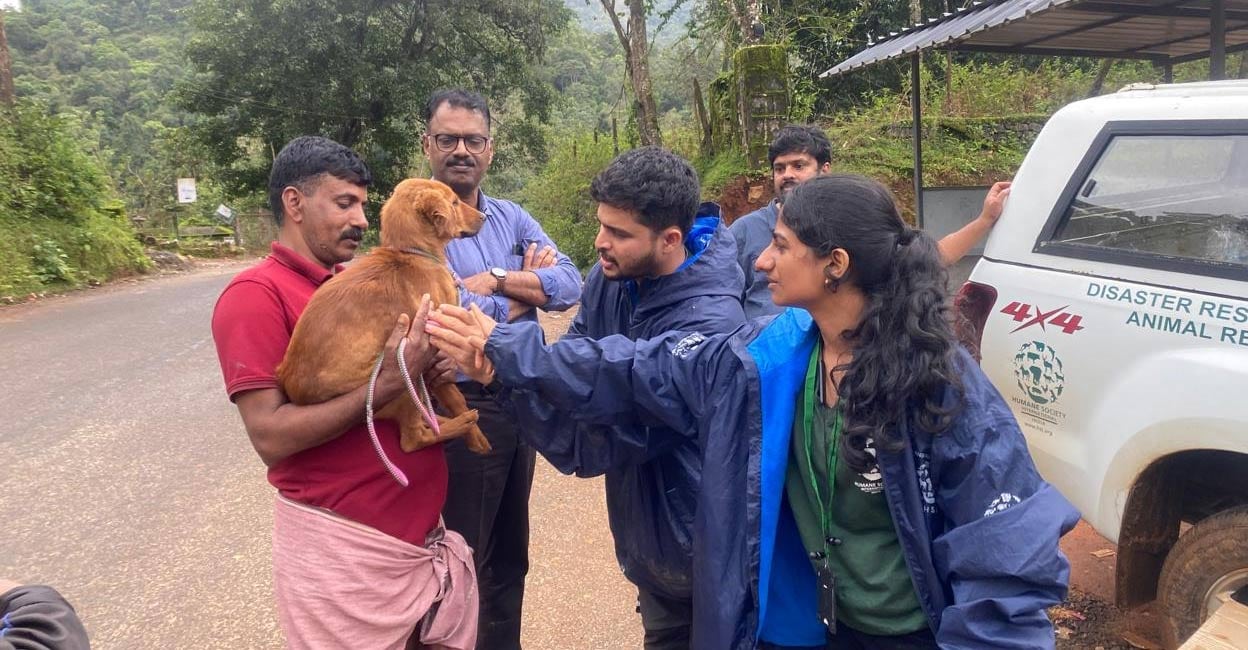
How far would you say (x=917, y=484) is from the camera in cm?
155

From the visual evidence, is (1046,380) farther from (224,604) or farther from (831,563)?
(224,604)

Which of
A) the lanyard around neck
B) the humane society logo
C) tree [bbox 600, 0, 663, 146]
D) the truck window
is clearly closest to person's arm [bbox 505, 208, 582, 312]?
the lanyard around neck

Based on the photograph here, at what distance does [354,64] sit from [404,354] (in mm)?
22306

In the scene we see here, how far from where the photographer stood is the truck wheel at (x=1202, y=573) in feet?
8.75

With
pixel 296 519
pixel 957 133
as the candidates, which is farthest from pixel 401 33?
pixel 296 519

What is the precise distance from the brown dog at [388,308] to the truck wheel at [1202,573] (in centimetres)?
262

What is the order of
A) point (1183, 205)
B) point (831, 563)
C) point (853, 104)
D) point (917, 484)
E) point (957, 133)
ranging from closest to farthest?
point (917, 484)
point (831, 563)
point (1183, 205)
point (957, 133)
point (853, 104)

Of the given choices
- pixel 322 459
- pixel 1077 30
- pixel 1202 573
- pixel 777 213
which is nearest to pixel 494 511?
pixel 322 459

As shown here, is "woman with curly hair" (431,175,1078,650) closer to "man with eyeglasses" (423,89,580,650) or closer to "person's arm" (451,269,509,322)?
"person's arm" (451,269,509,322)

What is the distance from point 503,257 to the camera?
3.01 m

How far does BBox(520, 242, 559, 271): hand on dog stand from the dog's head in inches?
23.4

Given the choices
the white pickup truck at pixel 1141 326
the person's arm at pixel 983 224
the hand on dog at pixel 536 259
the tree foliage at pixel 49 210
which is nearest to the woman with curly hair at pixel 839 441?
the hand on dog at pixel 536 259

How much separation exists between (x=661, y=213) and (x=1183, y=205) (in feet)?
7.38

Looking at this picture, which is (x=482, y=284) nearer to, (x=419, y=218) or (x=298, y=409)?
(x=419, y=218)
